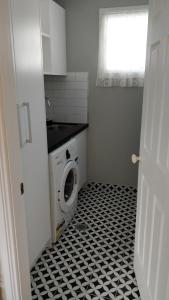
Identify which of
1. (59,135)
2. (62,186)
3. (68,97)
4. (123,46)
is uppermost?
(123,46)

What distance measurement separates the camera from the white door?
110cm

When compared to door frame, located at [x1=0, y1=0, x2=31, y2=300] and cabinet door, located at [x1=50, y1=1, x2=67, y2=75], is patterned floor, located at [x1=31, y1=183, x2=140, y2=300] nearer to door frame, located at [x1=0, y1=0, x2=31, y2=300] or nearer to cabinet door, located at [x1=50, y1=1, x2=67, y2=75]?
door frame, located at [x1=0, y1=0, x2=31, y2=300]

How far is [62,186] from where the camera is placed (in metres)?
2.21

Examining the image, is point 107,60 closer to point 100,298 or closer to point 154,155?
point 154,155

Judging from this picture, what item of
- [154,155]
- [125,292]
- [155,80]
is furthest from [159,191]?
[125,292]

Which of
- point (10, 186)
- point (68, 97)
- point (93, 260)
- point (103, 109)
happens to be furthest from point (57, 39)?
point (93, 260)

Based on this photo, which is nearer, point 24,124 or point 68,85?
point 24,124

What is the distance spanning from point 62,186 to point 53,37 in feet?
5.06

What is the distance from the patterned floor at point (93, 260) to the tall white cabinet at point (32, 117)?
0.64 ft

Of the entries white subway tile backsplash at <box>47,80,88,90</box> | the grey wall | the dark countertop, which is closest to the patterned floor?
the grey wall

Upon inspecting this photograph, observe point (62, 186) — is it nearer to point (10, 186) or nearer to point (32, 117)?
point (32, 117)

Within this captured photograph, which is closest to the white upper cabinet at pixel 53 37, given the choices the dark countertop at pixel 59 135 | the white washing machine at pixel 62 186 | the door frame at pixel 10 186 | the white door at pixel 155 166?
the dark countertop at pixel 59 135

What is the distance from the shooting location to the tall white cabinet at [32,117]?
1.48m

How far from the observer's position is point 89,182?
135 inches
